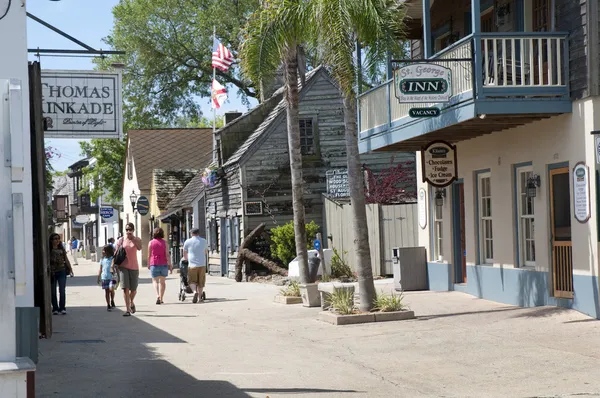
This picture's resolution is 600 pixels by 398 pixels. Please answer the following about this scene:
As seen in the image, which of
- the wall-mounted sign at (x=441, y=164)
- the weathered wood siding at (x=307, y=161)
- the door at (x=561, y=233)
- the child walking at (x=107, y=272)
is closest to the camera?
the door at (x=561, y=233)

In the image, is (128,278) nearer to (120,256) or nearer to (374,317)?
(120,256)

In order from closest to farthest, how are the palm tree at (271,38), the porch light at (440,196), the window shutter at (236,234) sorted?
the palm tree at (271,38) < the porch light at (440,196) < the window shutter at (236,234)

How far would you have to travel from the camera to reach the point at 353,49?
1664 centimetres

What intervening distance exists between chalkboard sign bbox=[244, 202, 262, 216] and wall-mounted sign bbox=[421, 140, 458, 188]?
1288cm

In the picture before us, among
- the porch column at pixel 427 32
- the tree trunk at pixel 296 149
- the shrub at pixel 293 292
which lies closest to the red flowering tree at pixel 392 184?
the tree trunk at pixel 296 149

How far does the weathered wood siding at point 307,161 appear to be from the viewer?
3262 centimetres

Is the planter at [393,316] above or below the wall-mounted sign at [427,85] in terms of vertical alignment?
below

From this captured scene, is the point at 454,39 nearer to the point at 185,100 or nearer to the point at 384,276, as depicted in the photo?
the point at 384,276

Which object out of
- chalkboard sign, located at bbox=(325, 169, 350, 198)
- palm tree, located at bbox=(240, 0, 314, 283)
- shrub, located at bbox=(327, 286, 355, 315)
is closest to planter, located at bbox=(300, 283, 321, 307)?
shrub, located at bbox=(327, 286, 355, 315)

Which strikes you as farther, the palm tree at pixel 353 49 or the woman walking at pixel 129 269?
the woman walking at pixel 129 269

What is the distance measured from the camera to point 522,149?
1738cm

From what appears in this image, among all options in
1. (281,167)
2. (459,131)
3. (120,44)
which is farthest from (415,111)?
(120,44)

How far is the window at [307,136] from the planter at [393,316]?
56.0ft

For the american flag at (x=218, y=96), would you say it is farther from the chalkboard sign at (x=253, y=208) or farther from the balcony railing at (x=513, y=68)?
the balcony railing at (x=513, y=68)
